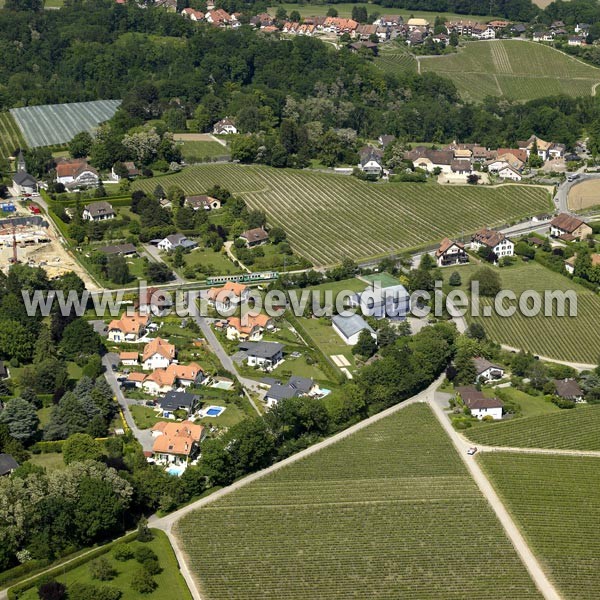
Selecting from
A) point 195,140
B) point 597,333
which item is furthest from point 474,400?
point 195,140

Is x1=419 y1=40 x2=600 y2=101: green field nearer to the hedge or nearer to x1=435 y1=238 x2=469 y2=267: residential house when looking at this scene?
x1=435 y1=238 x2=469 y2=267: residential house

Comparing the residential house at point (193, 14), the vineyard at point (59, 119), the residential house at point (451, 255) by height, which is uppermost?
the residential house at point (193, 14)

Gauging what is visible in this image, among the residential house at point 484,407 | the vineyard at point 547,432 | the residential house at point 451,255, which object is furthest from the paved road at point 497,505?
the residential house at point 451,255

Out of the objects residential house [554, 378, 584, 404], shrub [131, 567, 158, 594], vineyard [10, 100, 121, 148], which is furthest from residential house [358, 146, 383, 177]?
shrub [131, 567, 158, 594]

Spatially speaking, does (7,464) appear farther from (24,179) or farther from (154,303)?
(24,179)

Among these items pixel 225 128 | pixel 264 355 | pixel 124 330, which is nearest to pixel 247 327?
pixel 264 355

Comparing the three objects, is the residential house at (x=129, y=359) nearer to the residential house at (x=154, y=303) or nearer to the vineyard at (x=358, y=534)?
the residential house at (x=154, y=303)
